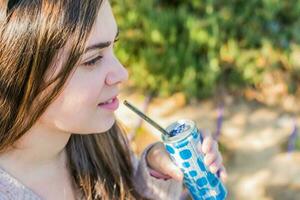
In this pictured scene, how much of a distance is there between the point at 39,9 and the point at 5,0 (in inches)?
2.8

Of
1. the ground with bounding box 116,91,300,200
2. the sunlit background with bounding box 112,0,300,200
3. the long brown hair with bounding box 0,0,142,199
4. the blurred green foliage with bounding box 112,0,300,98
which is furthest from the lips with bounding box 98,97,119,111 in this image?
the blurred green foliage with bounding box 112,0,300,98

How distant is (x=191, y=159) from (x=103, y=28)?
13.3 inches

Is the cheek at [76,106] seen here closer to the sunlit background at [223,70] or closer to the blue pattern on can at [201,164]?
the blue pattern on can at [201,164]

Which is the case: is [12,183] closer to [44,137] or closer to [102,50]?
[44,137]

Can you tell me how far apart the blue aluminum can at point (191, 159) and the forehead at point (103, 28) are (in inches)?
9.4

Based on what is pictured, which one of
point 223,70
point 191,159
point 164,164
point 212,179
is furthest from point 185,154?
point 223,70

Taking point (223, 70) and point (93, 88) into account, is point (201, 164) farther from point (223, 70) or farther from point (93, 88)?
point (223, 70)

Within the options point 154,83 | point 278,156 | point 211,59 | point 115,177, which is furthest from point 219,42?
point 115,177

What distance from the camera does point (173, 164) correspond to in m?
1.51

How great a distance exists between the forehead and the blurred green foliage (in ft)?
5.51

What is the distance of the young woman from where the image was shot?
1276 mm

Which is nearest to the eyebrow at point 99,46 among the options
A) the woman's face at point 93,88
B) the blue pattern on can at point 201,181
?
the woman's face at point 93,88

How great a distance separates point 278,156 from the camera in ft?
9.53

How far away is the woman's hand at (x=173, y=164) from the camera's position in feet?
4.61
